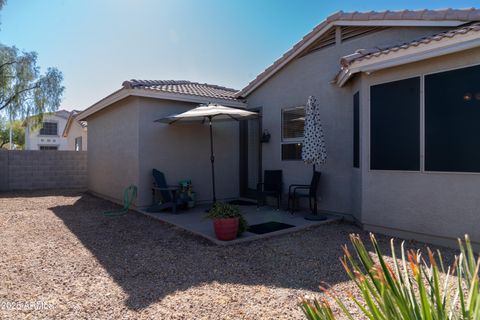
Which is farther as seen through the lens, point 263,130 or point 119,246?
point 263,130

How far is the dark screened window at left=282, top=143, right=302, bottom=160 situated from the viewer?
28.3 ft

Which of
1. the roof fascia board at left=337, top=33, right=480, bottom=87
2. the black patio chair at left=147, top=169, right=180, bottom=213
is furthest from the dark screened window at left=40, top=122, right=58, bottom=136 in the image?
the roof fascia board at left=337, top=33, right=480, bottom=87

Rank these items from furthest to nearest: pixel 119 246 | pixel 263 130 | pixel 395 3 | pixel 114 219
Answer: pixel 263 130 < pixel 395 3 < pixel 114 219 < pixel 119 246

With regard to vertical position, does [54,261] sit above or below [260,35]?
below

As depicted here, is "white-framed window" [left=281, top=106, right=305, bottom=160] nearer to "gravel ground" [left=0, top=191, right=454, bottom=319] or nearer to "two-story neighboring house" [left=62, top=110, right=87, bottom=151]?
"gravel ground" [left=0, top=191, right=454, bottom=319]

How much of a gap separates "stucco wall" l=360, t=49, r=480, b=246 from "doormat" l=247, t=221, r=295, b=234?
1.76 m

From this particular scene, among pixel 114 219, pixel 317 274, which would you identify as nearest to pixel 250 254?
pixel 317 274

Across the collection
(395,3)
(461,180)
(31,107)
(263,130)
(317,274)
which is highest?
(395,3)

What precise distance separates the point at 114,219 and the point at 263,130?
5112mm

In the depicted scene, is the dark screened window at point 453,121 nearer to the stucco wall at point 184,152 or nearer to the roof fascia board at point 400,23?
the roof fascia board at point 400,23

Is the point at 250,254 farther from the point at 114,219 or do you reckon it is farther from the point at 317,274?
the point at 114,219

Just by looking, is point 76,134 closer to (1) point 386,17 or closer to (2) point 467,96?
(1) point 386,17

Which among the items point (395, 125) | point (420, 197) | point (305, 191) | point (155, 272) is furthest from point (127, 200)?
point (420, 197)

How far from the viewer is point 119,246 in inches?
219
